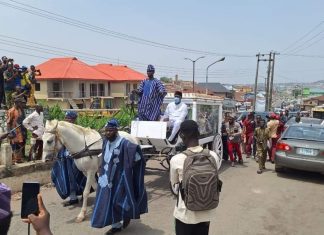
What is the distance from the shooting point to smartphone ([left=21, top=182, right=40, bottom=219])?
208 centimetres

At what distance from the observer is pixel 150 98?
26.6ft

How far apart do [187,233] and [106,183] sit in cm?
202

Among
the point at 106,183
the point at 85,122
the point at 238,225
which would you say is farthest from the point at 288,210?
the point at 85,122

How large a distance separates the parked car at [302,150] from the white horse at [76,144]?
17.7 ft

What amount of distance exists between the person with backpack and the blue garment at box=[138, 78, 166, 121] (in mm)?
4513

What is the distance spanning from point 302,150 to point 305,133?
943 mm

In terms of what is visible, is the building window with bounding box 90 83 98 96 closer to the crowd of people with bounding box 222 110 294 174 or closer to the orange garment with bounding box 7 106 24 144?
the crowd of people with bounding box 222 110 294 174

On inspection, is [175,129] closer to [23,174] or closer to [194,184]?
[23,174]

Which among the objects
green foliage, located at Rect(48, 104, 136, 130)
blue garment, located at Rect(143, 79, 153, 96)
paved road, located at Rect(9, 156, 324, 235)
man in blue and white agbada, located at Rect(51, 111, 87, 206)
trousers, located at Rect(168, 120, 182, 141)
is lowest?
paved road, located at Rect(9, 156, 324, 235)

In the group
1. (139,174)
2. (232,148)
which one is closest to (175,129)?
(139,174)

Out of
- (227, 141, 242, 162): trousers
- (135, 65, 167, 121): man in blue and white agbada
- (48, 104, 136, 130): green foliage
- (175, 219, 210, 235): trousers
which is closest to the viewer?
(175, 219, 210, 235): trousers

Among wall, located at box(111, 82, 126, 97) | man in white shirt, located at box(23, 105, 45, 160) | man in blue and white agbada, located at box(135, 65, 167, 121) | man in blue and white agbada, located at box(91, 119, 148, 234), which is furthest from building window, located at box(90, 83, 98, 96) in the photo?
man in blue and white agbada, located at box(91, 119, 148, 234)

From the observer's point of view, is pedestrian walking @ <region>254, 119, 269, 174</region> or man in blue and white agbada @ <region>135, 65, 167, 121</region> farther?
pedestrian walking @ <region>254, 119, 269, 174</region>

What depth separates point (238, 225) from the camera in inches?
246
